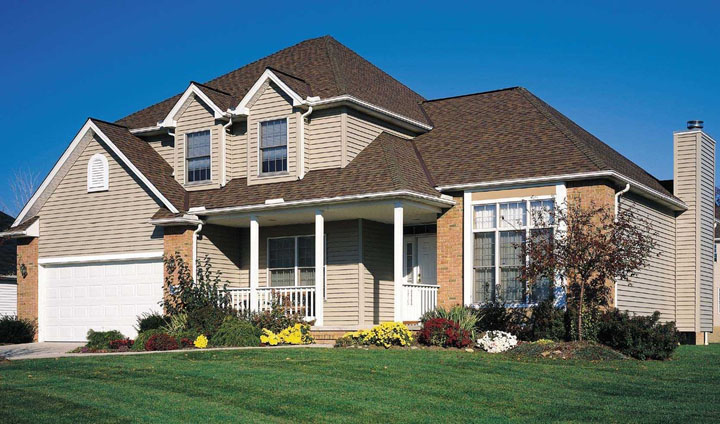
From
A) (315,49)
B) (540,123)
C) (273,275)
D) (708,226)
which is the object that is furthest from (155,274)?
(708,226)

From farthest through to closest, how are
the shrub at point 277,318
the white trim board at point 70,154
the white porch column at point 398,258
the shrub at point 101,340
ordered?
the white trim board at point 70,154 → the shrub at point 277,318 → the shrub at point 101,340 → the white porch column at point 398,258

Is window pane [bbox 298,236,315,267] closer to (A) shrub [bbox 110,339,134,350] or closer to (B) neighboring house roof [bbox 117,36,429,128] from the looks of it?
(B) neighboring house roof [bbox 117,36,429,128]

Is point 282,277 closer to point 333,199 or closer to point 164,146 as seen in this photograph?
point 333,199

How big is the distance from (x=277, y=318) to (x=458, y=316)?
479 cm

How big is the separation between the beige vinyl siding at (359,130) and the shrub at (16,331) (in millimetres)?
11999

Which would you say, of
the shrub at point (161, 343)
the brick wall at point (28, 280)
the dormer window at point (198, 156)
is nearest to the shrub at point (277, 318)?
the shrub at point (161, 343)

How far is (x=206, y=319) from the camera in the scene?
21.9m

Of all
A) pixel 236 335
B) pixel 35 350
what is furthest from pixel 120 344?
pixel 236 335

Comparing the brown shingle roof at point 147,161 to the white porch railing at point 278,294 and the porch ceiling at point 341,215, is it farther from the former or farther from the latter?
the white porch railing at point 278,294

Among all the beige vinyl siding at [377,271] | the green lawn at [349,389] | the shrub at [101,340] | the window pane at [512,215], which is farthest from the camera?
the beige vinyl siding at [377,271]

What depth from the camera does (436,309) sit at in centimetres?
Result: 2100

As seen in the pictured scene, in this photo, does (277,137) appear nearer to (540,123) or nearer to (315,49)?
(315,49)

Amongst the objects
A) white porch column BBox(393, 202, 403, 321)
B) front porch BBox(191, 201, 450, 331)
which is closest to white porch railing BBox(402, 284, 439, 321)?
front porch BBox(191, 201, 450, 331)

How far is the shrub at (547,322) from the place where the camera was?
1984cm
